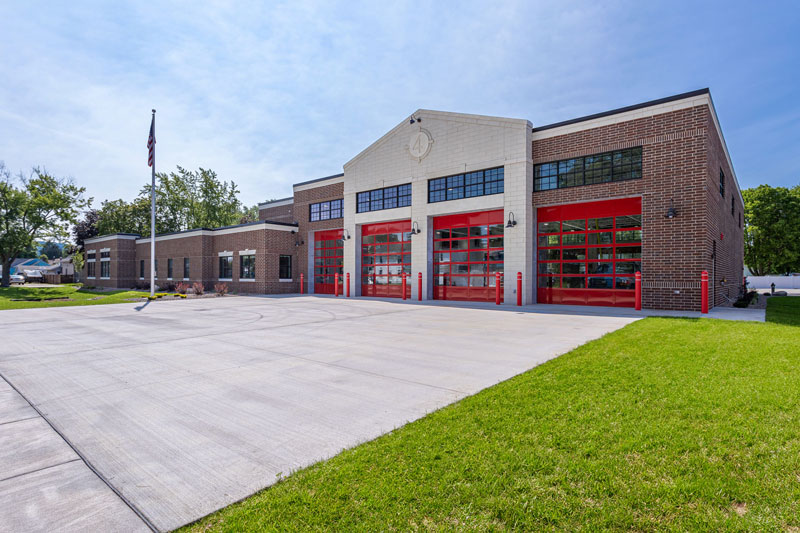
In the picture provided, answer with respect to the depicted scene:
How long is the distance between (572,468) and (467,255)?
1662cm

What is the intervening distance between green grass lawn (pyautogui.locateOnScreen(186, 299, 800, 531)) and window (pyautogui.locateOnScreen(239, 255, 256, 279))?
25419mm

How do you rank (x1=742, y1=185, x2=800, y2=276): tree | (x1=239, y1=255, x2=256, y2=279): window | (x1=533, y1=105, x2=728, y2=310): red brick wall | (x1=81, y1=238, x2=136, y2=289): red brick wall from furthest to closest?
(x1=81, y1=238, x2=136, y2=289): red brick wall, (x1=742, y1=185, x2=800, y2=276): tree, (x1=239, y1=255, x2=256, y2=279): window, (x1=533, y1=105, x2=728, y2=310): red brick wall

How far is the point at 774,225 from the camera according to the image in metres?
37.6

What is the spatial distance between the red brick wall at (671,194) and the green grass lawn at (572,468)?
408 inches

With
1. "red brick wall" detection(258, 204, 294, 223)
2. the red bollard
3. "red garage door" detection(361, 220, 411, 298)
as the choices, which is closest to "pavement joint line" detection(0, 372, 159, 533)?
the red bollard

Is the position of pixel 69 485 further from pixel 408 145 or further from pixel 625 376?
pixel 408 145

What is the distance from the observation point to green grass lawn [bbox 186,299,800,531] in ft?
7.23

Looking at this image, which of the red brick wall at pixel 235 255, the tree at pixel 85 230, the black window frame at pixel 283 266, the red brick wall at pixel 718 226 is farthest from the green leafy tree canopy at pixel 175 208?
the red brick wall at pixel 718 226

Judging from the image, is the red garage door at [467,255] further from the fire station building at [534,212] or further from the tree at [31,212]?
the tree at [31,212]

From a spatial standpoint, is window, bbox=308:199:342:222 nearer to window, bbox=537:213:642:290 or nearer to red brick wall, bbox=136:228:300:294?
red brick wall, bbox=136:228:300:294

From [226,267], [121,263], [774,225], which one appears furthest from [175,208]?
[774,225]

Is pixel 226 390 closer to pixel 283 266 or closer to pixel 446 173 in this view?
pixel 446 173

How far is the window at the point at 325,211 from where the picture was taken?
25.5m

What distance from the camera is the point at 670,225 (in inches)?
541
